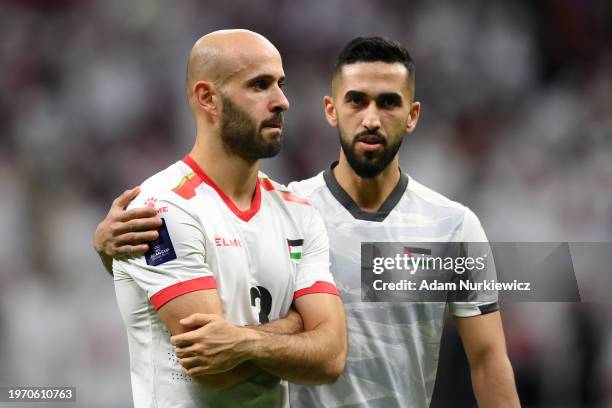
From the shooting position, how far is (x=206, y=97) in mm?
2816

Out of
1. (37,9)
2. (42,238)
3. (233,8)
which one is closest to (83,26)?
(37,9)

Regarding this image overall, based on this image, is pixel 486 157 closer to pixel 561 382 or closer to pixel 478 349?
pixel 561 382

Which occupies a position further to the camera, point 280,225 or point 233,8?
point 233,8

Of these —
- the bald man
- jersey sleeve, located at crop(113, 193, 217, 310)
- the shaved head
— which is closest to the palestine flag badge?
the bald man

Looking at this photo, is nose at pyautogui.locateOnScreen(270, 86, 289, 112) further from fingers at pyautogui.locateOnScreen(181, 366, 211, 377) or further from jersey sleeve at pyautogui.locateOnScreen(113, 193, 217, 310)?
fingers at pyautogui.locateOnScreen(181, 366, 211, 377)

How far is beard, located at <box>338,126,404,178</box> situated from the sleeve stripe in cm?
111

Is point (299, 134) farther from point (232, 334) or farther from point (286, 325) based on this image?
point (232, 334)

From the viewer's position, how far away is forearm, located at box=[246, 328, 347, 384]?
2.51 metres

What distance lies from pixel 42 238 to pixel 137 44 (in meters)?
1.56

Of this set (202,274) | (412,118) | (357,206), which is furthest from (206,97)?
(412,118)

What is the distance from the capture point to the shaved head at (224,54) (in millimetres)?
2770

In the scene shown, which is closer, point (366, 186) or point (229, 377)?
point (229, 377)

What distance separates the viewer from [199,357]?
2.42 meters

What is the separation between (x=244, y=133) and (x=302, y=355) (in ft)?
2.53
